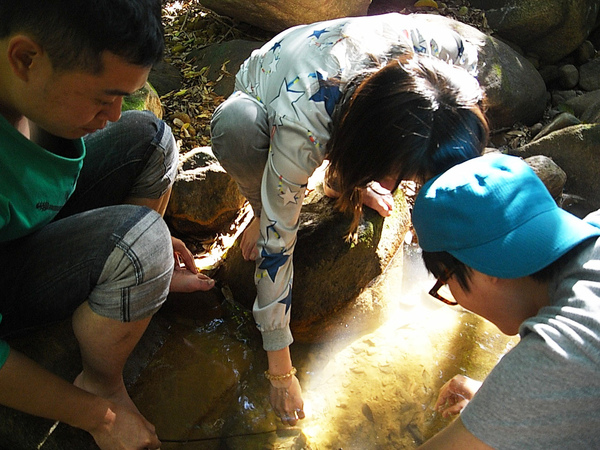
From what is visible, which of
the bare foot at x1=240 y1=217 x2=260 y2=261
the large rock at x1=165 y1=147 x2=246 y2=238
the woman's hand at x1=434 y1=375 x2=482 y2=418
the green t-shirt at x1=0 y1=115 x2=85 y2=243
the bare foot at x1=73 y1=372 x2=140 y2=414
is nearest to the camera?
the green t-shirt at x1=0 y1=115 x2=85 y2=243

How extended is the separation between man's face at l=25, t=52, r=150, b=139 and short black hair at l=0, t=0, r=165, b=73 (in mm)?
24

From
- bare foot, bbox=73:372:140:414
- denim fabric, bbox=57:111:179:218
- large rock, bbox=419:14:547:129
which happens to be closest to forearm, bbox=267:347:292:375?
bare foot, bbox=73:372:140:414

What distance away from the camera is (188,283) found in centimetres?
206

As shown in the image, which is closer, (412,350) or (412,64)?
(412,64)

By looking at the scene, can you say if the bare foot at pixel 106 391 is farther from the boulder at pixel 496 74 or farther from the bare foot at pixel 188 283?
the boulder at pixel 496 74

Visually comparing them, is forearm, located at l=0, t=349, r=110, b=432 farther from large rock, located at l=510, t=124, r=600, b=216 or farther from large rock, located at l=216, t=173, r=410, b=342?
large rock, located at l=510, t=124, r=600, b=216

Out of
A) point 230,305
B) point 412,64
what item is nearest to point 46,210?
point 230,305

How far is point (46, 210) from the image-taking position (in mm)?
1499

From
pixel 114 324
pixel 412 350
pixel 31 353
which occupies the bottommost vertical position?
pixel 412 350

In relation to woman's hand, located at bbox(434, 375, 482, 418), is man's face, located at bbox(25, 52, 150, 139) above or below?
above

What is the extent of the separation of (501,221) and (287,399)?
1.02m

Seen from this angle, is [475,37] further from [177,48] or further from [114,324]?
[114,324]

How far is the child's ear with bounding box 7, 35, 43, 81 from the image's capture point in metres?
1.15

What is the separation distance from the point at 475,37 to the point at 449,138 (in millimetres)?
2810
